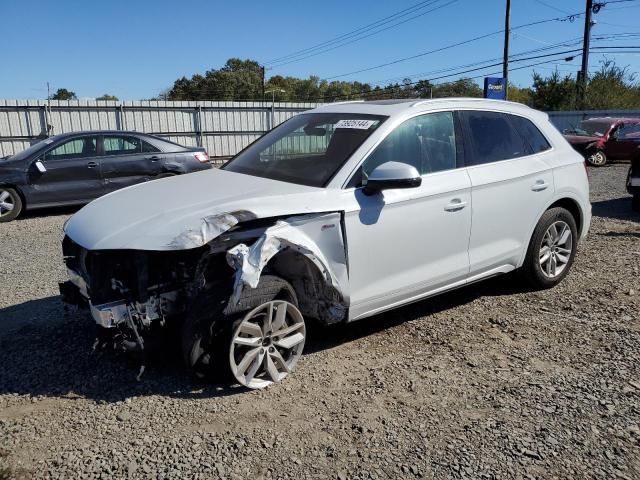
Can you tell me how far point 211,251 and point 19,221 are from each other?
7897 millimetres

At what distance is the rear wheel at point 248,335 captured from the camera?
3.18 meters

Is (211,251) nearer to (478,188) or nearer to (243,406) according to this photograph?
(243,406)

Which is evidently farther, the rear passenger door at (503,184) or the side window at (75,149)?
the side window at (75,149)

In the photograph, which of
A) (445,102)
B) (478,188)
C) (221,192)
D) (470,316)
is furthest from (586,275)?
(221,192)

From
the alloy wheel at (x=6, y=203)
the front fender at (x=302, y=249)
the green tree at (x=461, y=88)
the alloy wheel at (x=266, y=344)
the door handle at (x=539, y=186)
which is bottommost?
the alloy wheel at (x=266, y=344)

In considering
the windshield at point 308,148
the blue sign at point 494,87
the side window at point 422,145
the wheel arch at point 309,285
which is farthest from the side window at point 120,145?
the blue sign at point 494,87

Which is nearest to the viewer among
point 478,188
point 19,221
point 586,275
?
point 478,188

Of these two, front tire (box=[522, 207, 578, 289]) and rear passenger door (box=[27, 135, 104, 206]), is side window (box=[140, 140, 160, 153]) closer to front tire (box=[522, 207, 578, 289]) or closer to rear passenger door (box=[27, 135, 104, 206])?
rear passenger door (box=[27, 135, 104, 206])

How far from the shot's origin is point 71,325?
14.6 feet

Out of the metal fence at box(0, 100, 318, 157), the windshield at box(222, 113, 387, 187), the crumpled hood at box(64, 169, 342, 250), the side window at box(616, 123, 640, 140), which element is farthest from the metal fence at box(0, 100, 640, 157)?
the crumpled hood at box(64, 169, 342, 250)

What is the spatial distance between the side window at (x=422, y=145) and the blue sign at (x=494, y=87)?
655 inches

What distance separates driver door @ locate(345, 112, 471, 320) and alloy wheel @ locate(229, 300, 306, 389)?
0.47 meters

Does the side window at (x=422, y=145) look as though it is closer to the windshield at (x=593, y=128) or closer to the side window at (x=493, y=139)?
the side window at (x=493, y=139)

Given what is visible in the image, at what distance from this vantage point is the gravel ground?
2740 mm
